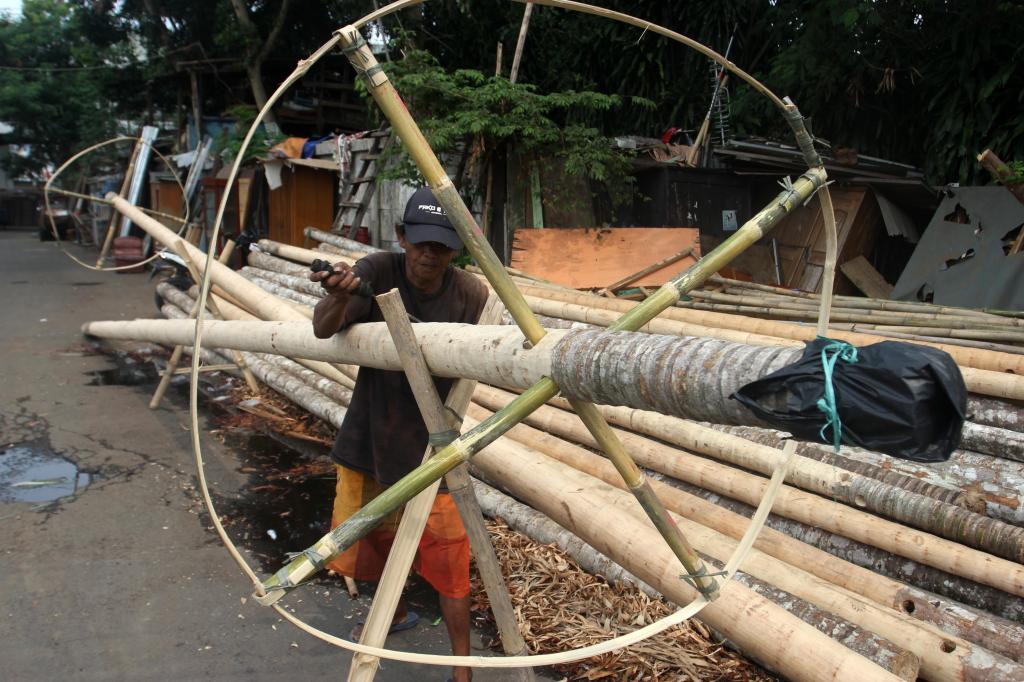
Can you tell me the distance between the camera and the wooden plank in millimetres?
8961

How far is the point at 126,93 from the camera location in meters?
21.0

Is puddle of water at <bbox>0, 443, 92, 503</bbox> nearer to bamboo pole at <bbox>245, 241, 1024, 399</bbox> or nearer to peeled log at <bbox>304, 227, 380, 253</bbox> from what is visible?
bamboo pole at <bbox>245, 241, 1024, 399</bbox>

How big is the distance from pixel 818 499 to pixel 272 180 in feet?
40.4

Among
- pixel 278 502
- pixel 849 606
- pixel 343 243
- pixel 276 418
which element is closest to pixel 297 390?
pixel 276 418

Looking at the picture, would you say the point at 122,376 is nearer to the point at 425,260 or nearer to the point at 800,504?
the point at 425,260

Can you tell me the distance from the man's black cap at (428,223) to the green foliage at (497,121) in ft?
19.4

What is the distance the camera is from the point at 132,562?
3838 mm

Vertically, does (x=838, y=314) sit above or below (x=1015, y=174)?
below

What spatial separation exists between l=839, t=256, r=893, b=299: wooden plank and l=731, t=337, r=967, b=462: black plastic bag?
8360 mm

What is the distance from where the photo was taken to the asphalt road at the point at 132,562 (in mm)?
3057

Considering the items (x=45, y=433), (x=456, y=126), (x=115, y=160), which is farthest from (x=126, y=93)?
(x=45, y=433)

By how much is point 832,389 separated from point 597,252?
765 cm

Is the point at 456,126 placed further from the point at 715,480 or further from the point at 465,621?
the point at 465,621

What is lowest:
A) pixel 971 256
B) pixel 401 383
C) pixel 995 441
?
pixel 995 441
